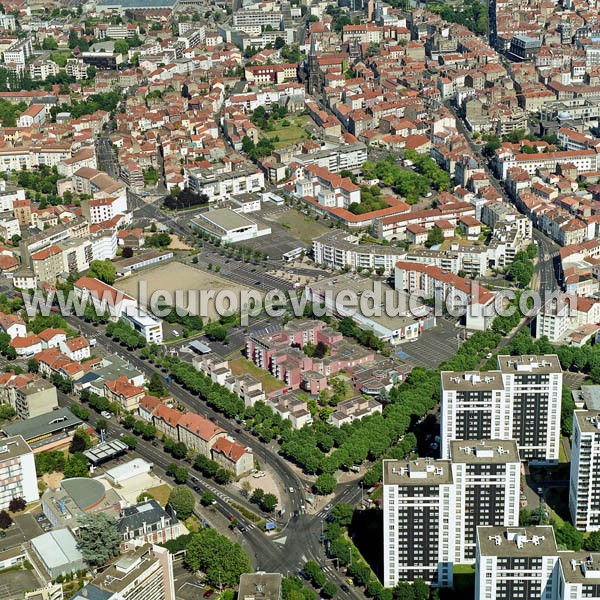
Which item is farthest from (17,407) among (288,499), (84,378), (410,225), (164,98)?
(164,98)

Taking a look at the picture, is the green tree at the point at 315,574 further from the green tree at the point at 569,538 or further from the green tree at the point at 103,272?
the green tree at the point at 103,272

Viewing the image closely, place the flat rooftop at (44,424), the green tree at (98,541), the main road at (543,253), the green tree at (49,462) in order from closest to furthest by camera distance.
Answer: the green tree at (98,541)
the green tree at (49,462)
the flat rooftop at (44,424)
the main road at (543,253)

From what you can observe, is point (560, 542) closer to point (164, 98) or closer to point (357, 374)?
point (357, 374)

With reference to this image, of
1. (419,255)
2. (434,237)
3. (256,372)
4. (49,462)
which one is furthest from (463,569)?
(434,237)

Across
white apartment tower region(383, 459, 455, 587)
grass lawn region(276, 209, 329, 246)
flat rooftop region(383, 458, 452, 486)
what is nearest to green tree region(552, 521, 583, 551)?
white apartment tower region(383, 459, 455, 587)

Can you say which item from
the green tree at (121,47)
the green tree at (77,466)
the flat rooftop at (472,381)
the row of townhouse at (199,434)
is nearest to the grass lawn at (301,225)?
the row of townhouse at (199,434)

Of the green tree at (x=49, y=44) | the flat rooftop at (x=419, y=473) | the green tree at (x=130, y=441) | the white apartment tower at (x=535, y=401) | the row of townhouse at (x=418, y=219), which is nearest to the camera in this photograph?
the flat rooftop at (x=419, y=473)

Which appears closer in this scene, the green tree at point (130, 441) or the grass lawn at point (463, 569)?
the grass lawn at point (463, 569)
